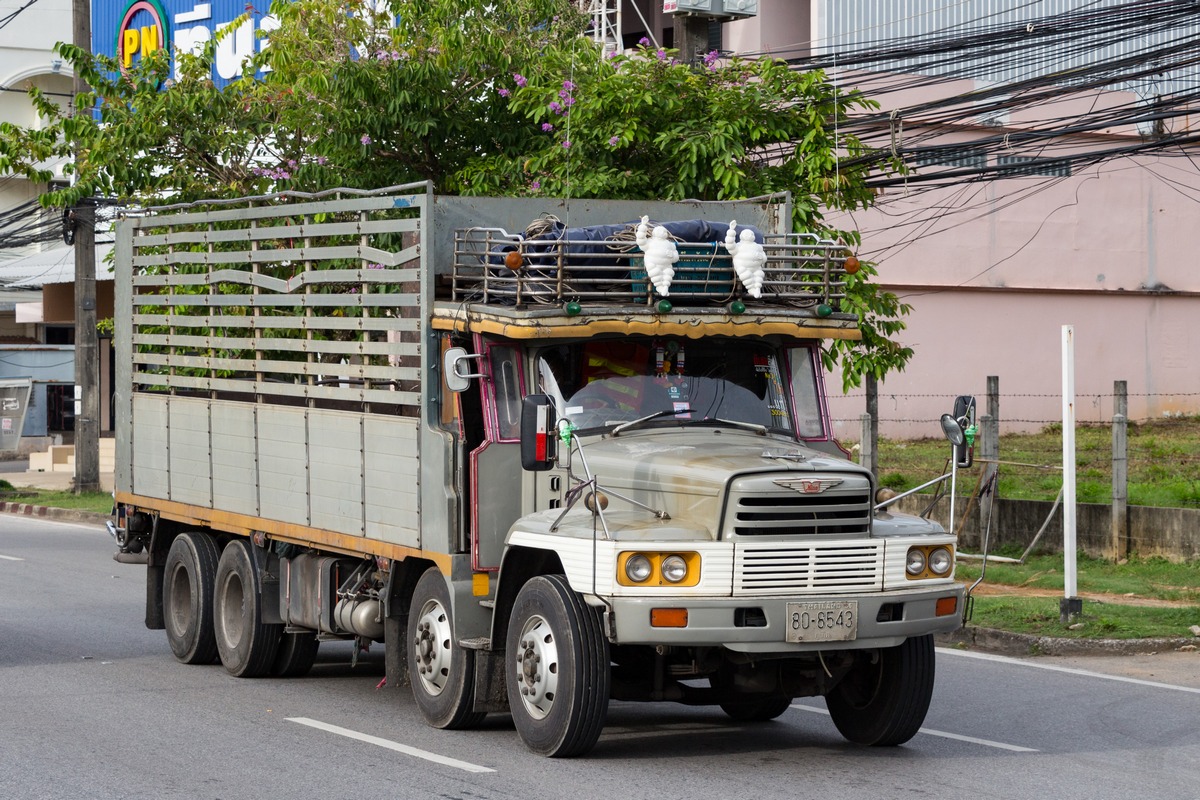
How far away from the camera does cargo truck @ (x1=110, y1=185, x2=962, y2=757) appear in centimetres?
809

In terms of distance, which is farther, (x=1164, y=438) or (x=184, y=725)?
(x=1164, y=438)

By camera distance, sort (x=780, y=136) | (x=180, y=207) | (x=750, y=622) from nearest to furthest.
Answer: (x=750, y=622) → (x=180, y=207) → (x=780, y=136)

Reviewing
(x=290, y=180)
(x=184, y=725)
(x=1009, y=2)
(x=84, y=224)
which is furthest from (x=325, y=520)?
(x=1009, y=2)

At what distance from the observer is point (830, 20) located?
91.6 feet

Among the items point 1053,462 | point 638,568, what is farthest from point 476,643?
point 1053,462

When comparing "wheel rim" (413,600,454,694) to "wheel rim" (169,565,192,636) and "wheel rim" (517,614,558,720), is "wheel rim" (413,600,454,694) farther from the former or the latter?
"wheel rim" (169,565,192,636)

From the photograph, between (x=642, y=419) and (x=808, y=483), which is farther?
(x=642, y=419)

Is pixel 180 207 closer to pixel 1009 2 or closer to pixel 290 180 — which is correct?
pixel 290 180

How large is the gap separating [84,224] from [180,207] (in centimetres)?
1456

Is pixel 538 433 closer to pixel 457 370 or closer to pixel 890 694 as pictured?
pixel 457 370

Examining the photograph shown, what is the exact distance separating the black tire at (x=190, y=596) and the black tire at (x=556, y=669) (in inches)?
162

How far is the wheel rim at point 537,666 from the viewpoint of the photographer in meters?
8.34

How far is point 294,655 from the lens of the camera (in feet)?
38.1

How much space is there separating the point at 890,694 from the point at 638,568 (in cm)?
186
